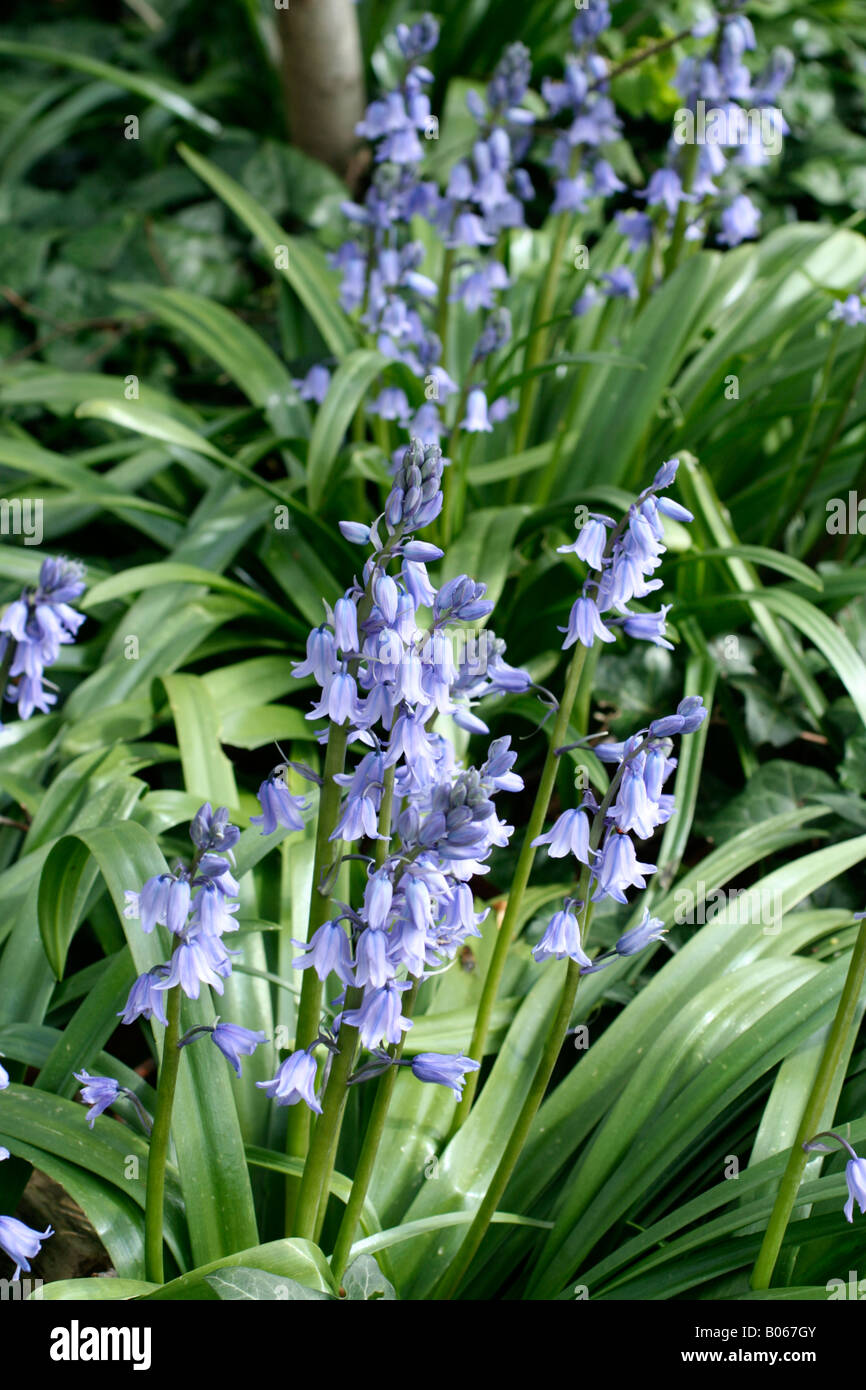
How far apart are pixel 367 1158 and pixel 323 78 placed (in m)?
5.08

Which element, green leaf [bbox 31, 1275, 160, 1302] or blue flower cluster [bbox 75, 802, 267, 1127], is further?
green leaf [bbox 31, 1275, 160, 1302]

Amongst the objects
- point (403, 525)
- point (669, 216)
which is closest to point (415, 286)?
point (669, 216)

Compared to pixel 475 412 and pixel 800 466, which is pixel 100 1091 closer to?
pixel 475 412

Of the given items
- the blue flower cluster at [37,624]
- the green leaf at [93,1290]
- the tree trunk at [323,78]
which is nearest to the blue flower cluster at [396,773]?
the green leaf at [93,1290]

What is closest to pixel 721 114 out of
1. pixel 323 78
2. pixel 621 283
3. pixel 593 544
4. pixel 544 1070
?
pixel 621 283

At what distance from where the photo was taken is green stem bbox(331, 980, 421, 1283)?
185 cm

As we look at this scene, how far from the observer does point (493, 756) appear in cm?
183

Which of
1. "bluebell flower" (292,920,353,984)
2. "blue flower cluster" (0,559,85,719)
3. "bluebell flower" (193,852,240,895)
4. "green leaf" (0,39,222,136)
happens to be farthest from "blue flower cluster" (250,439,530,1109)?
"green leaf" (0,39,222,136)

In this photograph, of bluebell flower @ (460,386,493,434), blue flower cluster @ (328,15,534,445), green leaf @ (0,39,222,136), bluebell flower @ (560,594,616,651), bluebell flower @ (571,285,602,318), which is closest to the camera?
bluebell flower @ (560,594,616,651)

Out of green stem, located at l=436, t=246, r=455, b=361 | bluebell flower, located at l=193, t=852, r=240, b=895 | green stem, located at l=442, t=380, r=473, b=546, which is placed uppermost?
green stem, located at l=436, t=246, r=455, b=361

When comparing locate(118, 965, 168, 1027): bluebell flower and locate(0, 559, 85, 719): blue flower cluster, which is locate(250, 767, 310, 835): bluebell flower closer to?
locate(118, 965, 168, 1027): bluebell flower

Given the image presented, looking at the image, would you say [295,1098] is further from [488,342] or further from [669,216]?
[669,216]

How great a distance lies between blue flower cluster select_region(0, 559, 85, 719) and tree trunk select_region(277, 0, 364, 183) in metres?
3.71

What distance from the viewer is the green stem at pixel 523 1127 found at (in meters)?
1.90
